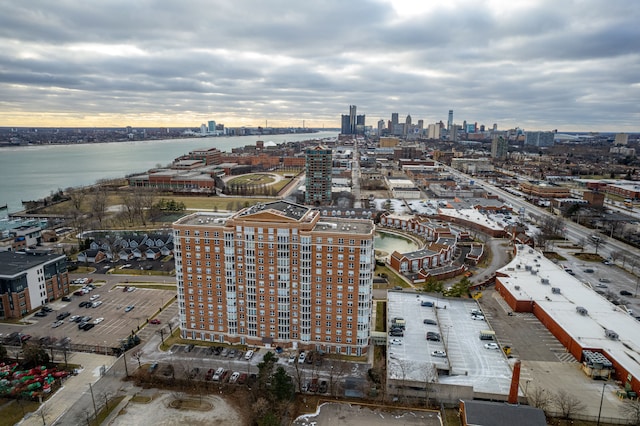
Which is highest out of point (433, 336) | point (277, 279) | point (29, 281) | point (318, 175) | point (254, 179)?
point (318, 175)

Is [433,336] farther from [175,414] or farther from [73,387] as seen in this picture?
[73,387]

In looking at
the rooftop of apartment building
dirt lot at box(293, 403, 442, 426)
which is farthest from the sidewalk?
dirt lot at box(293, 403, 442, 426)

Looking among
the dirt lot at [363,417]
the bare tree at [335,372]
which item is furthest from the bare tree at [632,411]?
the bare tree at [335,372]

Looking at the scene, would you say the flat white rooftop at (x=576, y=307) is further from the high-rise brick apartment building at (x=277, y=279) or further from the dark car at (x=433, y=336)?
the high-rise brick apartment building at (x=277, y=279)

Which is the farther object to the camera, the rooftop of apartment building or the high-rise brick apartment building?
the rooftop of apartment building

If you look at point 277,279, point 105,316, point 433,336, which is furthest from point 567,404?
point 105,316

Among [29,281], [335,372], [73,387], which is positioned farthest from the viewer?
[29,281]

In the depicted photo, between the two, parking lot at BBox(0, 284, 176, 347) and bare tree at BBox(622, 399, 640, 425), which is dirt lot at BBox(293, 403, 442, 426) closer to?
bare tree at BBox(622, 399, 640, 425)
